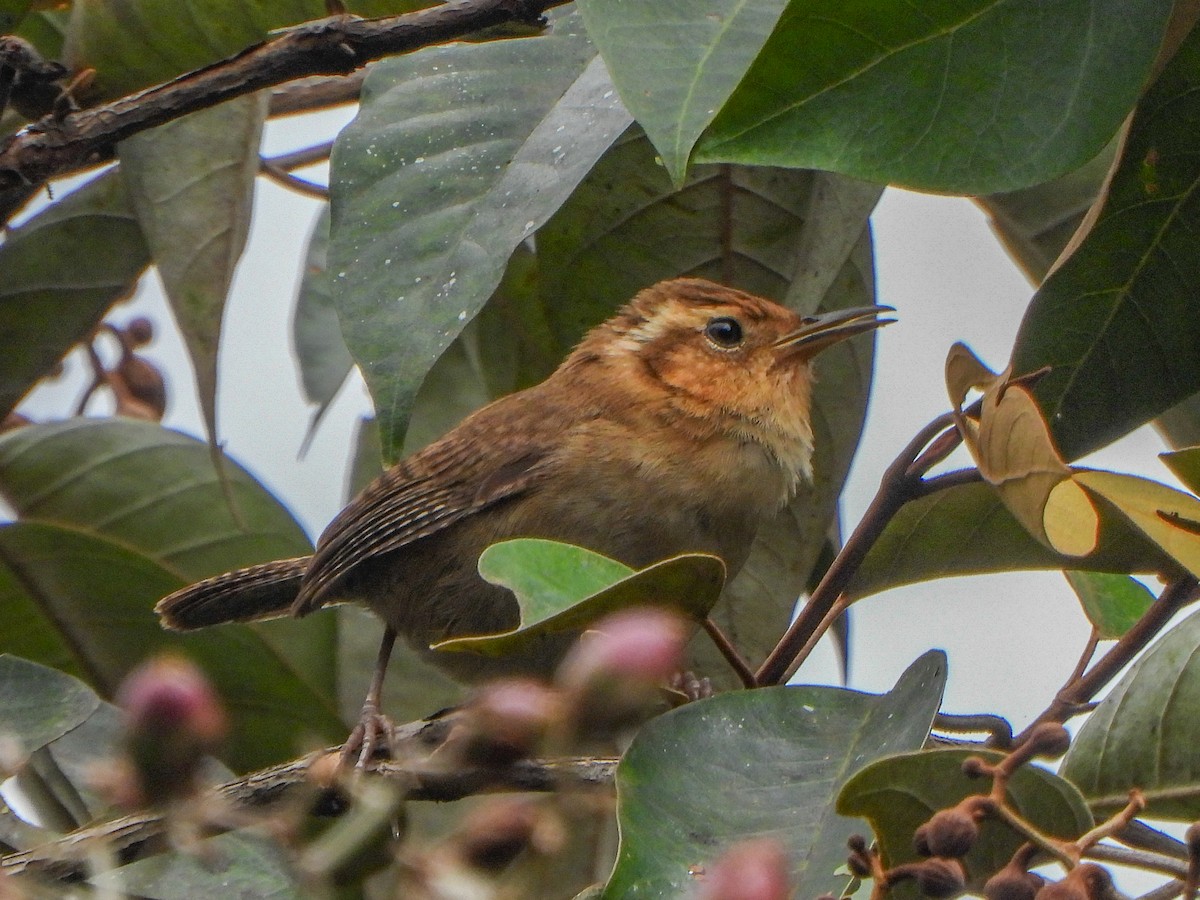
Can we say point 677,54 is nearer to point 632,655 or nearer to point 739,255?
point 632,655

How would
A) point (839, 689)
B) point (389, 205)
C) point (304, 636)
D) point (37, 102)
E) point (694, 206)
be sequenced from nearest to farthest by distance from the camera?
1. point (839, 689)
2. point (389, 205)
3. point (37, 102)
4. point (694, 206)
5. point (304, 636)

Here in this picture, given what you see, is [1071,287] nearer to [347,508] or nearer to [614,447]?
[614,447]

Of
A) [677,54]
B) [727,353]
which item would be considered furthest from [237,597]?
[677,54]

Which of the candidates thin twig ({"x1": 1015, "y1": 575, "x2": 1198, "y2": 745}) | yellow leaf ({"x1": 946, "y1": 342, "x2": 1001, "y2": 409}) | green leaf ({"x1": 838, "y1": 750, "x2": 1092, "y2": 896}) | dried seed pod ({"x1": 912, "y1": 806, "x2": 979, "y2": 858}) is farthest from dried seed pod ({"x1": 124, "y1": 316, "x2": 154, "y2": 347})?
dried seed pod ({"x1": 912, "y1": 806, "x2": 979, "y2": 858})

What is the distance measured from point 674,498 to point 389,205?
1165 millimetres

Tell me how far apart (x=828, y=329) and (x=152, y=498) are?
5.55 ft

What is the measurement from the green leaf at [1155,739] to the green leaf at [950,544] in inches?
11.5

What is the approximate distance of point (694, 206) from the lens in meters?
3.67

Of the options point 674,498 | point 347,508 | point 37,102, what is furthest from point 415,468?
point 37,102

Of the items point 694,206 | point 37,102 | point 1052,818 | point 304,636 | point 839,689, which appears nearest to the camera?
point 1052,818

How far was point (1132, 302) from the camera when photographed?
250 cm

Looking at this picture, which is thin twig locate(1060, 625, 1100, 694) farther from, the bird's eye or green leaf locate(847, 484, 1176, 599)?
the bird's eye

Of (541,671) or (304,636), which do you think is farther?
(304,636)

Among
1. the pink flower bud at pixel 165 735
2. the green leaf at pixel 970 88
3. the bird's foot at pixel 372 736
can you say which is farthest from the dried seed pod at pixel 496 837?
the bird's foot at pixel 372 736
